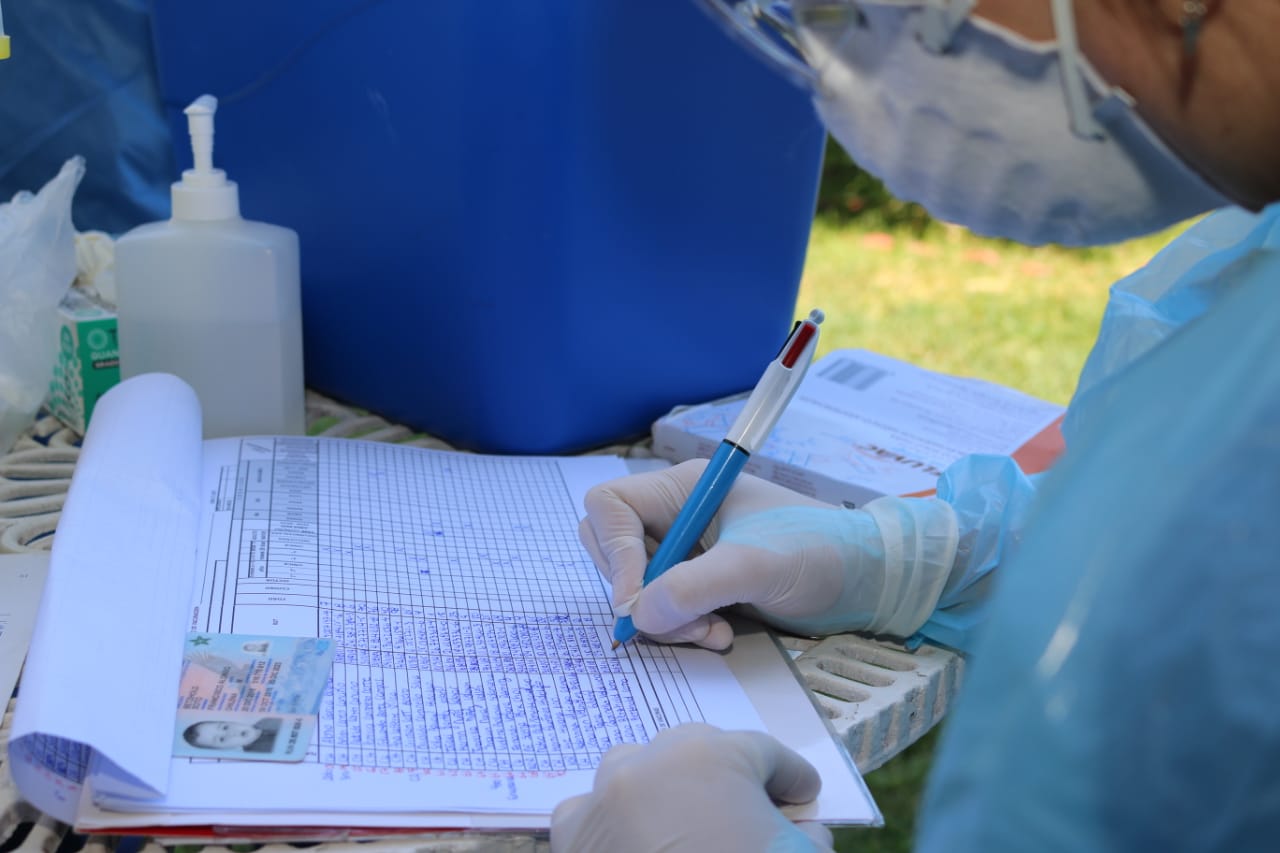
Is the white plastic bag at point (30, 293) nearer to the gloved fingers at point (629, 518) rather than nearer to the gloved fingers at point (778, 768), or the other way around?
the gloved fingers at point (629, 518)

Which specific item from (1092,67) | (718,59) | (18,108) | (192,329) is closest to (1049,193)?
(1092,67)

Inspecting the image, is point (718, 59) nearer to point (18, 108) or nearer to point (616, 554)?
point (616, 554)

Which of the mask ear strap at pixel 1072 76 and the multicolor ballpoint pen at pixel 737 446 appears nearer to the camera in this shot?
the mask ear strap at pixel 1072 76

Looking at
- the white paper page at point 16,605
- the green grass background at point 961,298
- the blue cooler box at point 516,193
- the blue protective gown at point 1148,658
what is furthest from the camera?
the green grass background at point 961,298

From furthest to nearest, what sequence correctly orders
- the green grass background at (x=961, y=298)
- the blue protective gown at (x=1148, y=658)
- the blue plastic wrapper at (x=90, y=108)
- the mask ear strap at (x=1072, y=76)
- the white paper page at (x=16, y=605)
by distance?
the green grass background at (x=961, y=298) < the blue plastic wrapper at (x=90, y=108) < the white paper page at (x=16, y=605) < the mask ear strap at (x=1072, y=76) < the blue protective gown at (x=1148, y=658)

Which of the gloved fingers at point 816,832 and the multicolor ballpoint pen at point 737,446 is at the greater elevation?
the multicolor ballpoint pen at point 737,446

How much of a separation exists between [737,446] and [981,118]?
8.6 inches

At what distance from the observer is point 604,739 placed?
1.58 feet

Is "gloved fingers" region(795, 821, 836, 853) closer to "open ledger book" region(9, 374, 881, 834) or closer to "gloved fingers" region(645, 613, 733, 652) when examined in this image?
"open ledger book" region(9, 374, 881, 834)

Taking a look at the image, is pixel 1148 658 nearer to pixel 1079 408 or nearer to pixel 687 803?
pixel 687 803

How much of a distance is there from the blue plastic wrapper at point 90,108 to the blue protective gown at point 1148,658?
905 millimetres

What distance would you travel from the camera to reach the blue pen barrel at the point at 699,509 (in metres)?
0.57

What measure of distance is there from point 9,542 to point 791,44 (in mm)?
442

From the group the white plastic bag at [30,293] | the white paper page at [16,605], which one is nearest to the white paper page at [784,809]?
the white paper page at [16,605]
